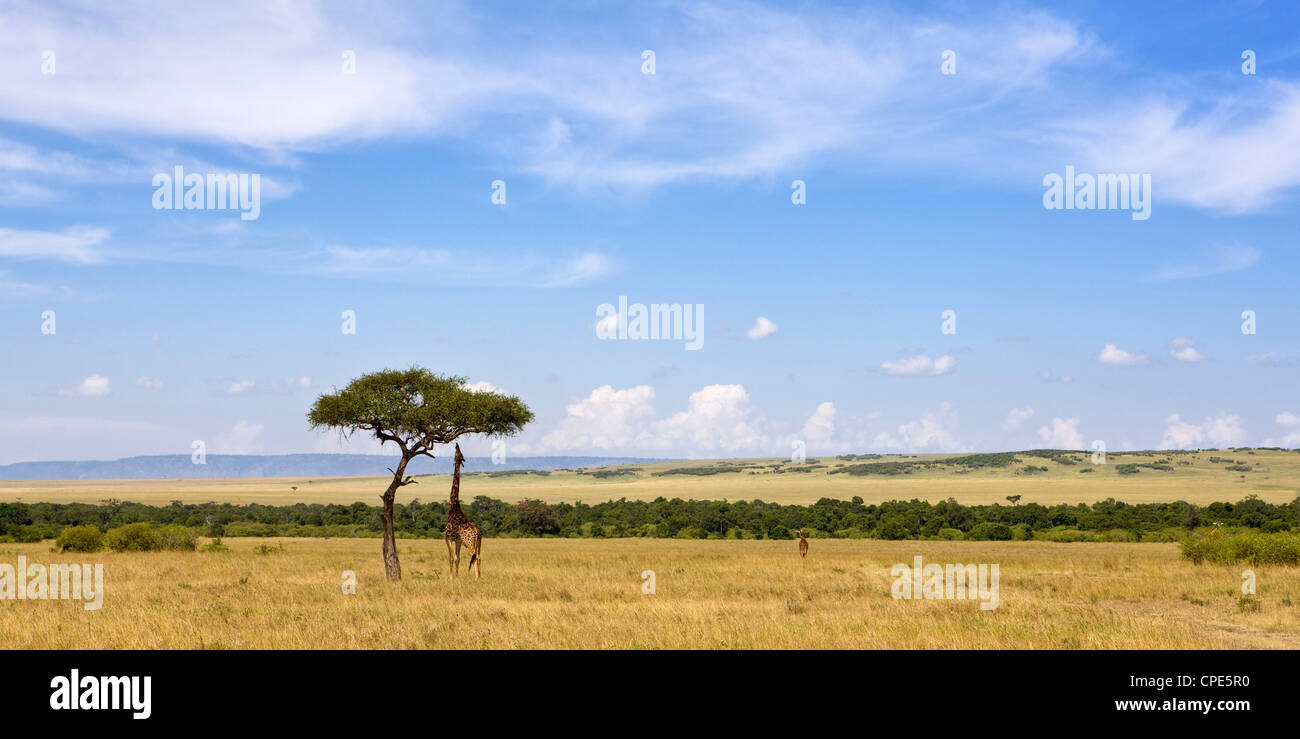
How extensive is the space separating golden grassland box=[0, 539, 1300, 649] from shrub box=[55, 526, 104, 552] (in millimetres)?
3711

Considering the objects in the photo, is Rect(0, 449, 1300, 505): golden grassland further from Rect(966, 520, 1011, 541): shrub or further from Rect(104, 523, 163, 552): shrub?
Rect(104, 523, 163, 552): shrub

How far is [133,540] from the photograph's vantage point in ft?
146

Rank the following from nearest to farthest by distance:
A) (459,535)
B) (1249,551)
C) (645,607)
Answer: (645,607)
(459,535)
(1249,551)

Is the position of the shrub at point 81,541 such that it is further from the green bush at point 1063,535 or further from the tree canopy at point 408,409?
the green bush at point 1063,535

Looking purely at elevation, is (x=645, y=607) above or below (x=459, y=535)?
below

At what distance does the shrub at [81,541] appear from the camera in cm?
4322

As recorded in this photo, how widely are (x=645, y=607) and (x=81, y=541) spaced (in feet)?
105

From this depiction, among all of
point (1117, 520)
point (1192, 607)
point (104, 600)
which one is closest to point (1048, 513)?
point (1117, 520)

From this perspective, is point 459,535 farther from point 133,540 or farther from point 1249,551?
point 1249,551

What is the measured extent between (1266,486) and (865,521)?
98.9 metres

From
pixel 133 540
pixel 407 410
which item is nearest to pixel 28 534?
pixel 133 540

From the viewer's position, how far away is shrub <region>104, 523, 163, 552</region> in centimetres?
4392
